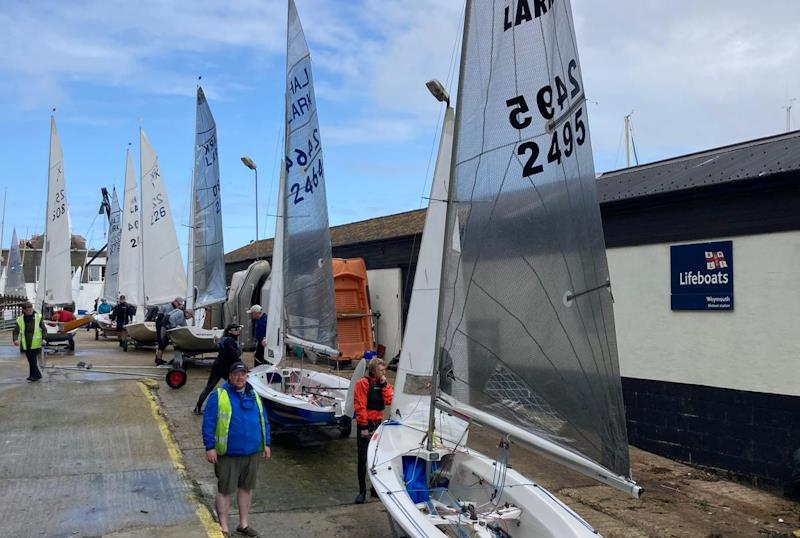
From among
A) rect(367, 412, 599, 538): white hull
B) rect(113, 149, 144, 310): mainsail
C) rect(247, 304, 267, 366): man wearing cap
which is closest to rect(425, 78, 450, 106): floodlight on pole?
rect(367, 412, 599, 538): white hull

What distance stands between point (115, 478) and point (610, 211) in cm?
747

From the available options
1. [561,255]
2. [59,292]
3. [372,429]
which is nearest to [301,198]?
[372,429]

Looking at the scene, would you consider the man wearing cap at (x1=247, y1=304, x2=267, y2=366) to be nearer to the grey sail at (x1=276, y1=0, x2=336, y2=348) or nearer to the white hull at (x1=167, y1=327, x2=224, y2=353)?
the grey sail at (x1=276, y1=0, x2=336, y2=348)

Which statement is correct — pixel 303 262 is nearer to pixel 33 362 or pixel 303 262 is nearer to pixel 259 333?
pixel 259 333

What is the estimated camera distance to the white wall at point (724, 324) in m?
7.68

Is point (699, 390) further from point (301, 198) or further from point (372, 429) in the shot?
point (301, 198)

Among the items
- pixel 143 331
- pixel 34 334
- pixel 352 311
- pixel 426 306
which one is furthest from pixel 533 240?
pixel 143 331

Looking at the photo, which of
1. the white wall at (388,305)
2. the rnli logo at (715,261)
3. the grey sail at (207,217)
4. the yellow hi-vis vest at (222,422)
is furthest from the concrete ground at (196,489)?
the white wall at (388,305)

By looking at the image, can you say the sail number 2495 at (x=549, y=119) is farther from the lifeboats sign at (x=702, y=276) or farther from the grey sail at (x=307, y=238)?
the grey sail at (x=307, y=238)

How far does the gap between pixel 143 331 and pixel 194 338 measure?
4.34m

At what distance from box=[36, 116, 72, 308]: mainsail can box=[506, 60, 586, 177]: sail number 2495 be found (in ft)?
55.5

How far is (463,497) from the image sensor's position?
5.82 metres

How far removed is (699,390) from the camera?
8680 mm

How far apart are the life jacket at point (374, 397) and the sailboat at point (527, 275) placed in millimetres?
2022
